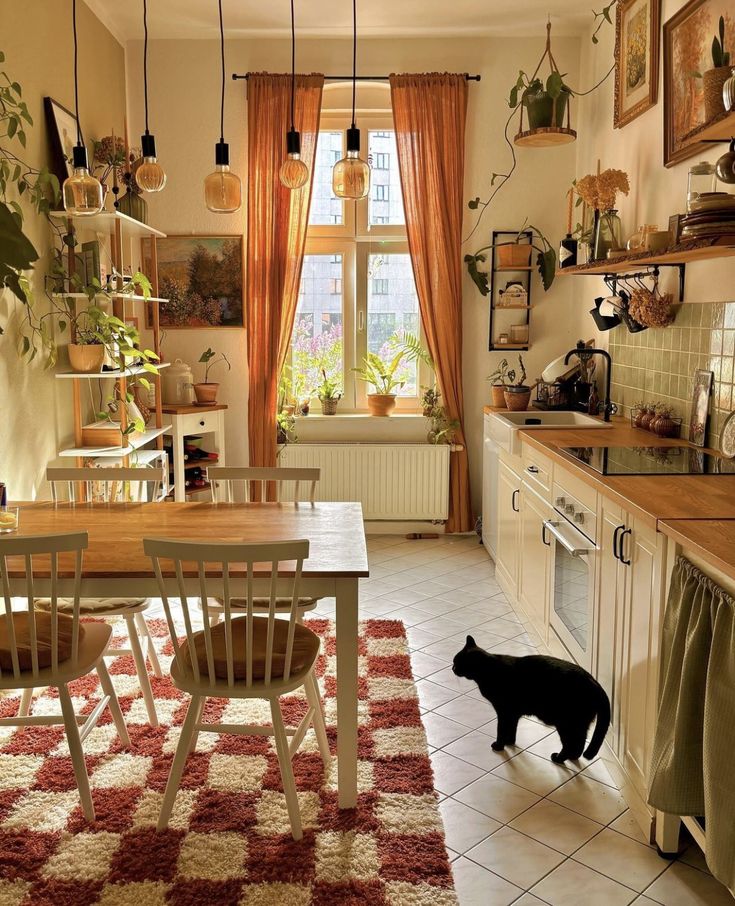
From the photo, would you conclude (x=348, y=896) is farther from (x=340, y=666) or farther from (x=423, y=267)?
(x=423, y=267)

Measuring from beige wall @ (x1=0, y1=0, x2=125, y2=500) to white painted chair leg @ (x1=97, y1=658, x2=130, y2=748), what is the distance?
1.26 metres

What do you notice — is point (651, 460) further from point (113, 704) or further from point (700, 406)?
point (113, 704)

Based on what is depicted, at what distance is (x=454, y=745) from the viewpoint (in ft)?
9.33

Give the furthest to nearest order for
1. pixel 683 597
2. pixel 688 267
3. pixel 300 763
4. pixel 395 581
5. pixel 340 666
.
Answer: pixel 395 581 < pixel 688 267 < pixel 300 763 < pixel 340 666 < pixel 683 597

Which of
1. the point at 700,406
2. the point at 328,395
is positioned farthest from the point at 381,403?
the point at 700,406

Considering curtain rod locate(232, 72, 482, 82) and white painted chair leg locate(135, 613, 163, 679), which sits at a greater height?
curtain rod locate(232, 72, 482, 82)

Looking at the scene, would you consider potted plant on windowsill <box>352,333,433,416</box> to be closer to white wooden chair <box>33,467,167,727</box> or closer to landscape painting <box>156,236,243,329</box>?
landscape painting <box>156,236,243,329</box>

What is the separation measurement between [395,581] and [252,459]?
4.66 feet

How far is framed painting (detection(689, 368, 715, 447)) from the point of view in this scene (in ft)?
10.8

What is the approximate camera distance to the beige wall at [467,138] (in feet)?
17.1

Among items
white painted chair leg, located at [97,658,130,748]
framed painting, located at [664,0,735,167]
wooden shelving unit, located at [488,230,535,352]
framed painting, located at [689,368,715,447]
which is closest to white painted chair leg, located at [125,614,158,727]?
white painted chair leg, located at [97,658,130,748]

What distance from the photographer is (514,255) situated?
5.25 meters

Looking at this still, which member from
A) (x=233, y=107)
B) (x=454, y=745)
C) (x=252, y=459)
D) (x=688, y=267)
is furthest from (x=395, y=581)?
(x=233, y=107)

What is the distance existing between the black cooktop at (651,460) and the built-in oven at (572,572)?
15 cm
